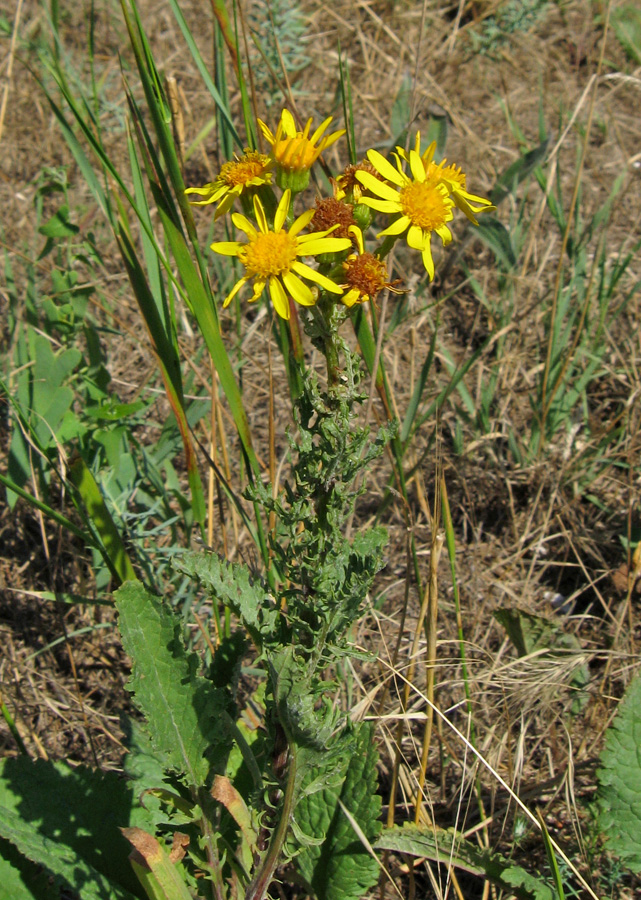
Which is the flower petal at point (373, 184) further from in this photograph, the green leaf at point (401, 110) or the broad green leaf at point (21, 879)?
the green leaf at point (401, 110)

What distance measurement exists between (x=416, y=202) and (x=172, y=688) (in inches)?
41.9

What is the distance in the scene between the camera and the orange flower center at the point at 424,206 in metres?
1.29

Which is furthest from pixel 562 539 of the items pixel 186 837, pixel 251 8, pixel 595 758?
pixel 251 8

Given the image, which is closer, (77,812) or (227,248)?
(227,248)

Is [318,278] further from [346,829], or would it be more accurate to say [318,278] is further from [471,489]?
[471,489]

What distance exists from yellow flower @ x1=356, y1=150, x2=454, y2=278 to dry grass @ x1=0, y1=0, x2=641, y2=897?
0.23m

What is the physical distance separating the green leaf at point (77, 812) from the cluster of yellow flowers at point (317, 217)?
3.81 feet

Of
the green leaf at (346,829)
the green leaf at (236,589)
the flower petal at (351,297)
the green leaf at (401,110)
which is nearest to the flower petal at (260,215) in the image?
the flower petal at (351,297)

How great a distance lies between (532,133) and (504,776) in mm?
2972

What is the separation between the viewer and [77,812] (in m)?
1.66

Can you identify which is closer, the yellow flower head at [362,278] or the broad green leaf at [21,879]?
the yellow flower head at [362,278]

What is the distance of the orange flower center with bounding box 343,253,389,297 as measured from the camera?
1124 mm

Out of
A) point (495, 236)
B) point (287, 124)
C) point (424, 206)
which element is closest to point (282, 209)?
point (287, 124)

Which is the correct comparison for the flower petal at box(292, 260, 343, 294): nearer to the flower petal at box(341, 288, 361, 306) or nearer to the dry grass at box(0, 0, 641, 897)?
the flower petal at box(341, 288, 361, 306)
